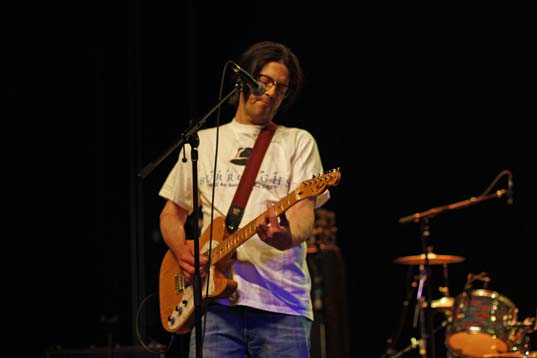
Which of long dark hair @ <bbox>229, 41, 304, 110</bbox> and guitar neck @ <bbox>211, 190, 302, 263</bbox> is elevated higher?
long dark hair @ <bbox>229, 41, 304, 110</bbox>

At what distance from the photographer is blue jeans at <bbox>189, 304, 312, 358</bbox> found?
113 inches

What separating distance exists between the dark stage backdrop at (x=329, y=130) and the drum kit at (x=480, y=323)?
398mm

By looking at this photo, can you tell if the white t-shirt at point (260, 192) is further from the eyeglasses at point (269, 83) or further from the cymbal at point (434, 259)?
the cymbal at point (434, 259)

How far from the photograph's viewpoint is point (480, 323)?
20.4 ft

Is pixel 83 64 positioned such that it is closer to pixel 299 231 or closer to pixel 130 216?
pixel 130 216

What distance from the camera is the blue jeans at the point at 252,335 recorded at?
288 cm

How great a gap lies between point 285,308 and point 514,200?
13.0 feet

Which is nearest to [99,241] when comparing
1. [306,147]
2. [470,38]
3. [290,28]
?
[290,28]

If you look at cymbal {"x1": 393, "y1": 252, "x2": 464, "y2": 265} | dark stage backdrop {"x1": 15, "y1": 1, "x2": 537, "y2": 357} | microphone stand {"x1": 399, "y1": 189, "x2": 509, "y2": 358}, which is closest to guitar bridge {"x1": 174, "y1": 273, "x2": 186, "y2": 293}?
dark stage backdrop {"x1": 15, "y1": 1, "x2": 537, "y2": 357}

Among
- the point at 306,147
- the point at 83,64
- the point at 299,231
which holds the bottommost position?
the point at 299,231

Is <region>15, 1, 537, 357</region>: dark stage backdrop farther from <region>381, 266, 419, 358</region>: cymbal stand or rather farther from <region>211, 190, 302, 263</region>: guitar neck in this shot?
<region>211, 190, 302, 263</region>: guitar neck

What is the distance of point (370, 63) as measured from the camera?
6.69 metres

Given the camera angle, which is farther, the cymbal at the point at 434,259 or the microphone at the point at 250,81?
the cymbal at the point at 434,259

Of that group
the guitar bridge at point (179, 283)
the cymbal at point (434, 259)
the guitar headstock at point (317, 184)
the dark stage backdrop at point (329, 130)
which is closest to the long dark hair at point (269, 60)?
the guitar headstock at point (317, 184)
